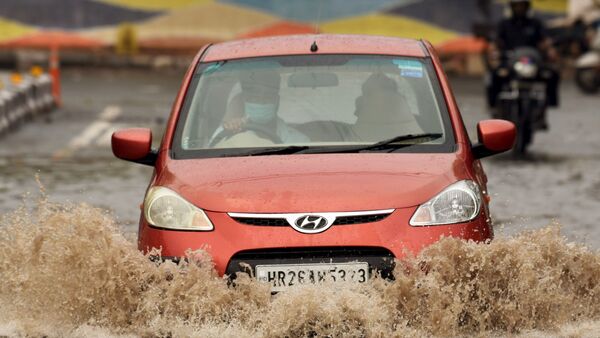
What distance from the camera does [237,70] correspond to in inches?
359

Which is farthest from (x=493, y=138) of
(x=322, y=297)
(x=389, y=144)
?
(x=322, y=297)

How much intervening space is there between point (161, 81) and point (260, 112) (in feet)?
88.4

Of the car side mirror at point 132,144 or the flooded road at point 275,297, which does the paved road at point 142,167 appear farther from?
the car side mirror at point 132,144

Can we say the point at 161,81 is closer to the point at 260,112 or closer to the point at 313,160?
the point at 260,112

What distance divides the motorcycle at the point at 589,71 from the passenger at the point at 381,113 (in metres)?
22.1

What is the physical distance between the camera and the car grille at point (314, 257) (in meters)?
7.47

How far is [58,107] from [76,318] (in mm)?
20728

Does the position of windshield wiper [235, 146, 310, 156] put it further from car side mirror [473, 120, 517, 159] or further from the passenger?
car side mirror [473, 120, 517, 159]

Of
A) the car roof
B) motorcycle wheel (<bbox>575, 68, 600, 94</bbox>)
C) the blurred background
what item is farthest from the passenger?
motorcycle wheel (<bbox>575, 68, 600, 94</bbox>)

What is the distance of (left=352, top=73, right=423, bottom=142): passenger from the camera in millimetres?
8625

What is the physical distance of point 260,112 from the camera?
8914 millimetres

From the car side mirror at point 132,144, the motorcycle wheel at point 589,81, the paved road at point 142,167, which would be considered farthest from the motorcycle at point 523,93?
the motorcycle wheel at point 589,81

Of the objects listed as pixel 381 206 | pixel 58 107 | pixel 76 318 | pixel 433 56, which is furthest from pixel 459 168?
pixel 58 107

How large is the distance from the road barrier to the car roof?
13.0 metres
